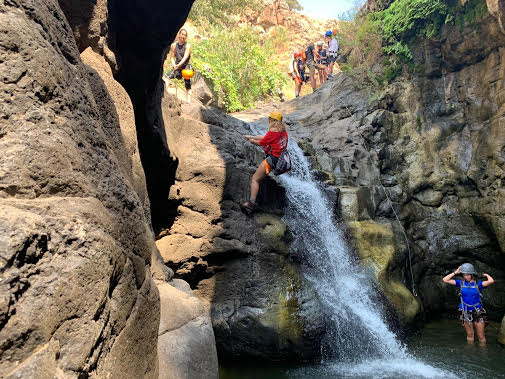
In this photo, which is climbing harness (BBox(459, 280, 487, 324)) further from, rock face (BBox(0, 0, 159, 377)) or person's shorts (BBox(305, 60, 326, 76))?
person's shorts (BBox(305, 60, 326, 76))

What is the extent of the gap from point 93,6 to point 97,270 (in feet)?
10.6

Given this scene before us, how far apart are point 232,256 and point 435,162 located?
6419 millimetres

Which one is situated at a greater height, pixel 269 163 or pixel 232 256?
pixel 269 163

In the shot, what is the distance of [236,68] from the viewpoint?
1662 cm

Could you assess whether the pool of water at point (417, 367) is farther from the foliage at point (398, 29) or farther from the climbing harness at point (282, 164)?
the foliage at point (398, 29)

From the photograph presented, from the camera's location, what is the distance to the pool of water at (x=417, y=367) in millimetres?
5547

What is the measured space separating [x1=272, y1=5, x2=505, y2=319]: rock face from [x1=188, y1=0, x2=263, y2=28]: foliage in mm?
14475

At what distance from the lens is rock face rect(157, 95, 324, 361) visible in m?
6.01

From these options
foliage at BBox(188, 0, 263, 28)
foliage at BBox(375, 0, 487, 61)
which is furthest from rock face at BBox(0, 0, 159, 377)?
foliage at BBox(188, 0, 263, 28)

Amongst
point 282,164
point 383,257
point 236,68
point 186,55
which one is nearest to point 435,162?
point 383,257

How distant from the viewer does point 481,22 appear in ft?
30.5

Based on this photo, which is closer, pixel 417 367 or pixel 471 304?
pixel 417 367

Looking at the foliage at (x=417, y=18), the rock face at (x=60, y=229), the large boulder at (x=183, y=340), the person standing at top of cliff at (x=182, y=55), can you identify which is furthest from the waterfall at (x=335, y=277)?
the foliage at (x=417, y=18)

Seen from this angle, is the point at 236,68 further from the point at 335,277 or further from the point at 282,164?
the point at 335,277
